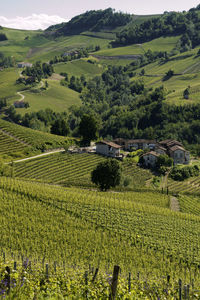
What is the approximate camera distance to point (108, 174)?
81375 mm

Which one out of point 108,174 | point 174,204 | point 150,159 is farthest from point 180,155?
point 174,204

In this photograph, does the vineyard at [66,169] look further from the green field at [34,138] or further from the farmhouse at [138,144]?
the farmhouse at [138,144]

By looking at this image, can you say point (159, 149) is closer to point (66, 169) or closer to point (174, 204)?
point (66, 169)

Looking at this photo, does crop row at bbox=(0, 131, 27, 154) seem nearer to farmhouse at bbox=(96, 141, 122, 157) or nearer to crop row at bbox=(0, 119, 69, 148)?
crop row at bbox=(0, 119, 69, 148)

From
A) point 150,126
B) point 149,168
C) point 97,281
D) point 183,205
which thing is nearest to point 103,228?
point 97,281

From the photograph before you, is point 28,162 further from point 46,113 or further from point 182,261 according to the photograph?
point 46,113

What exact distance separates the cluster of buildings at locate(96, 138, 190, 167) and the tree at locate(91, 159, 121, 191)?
38799mm

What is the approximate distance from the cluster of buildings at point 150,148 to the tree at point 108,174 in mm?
38799

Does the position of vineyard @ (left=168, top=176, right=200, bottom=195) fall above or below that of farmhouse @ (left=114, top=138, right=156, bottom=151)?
below

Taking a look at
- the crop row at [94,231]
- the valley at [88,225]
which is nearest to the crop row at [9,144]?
the valley at [88,225]

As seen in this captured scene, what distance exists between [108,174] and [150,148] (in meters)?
66.5

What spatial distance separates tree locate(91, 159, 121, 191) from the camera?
8138 cm

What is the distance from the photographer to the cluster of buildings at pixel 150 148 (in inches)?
4759

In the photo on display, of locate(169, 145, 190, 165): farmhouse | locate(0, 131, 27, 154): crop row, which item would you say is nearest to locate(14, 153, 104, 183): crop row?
locate(0, 131, 27, 154): crop row
